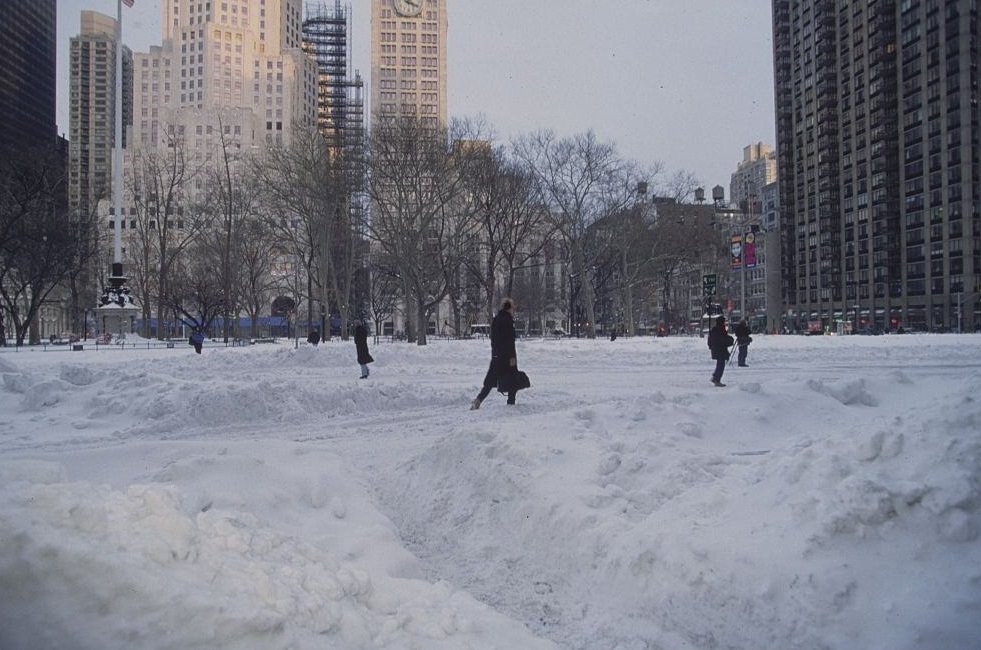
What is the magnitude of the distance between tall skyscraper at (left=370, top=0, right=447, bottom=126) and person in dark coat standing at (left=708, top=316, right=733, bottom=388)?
153282 mm

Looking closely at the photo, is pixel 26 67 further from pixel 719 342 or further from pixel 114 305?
pixel 719 342

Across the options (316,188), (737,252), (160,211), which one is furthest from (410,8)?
(737,252)

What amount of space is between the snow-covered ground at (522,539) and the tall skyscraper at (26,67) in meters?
19.9

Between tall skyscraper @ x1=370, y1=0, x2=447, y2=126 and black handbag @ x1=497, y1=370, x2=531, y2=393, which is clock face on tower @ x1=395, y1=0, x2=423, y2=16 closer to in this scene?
tall skyscraper @ x1=370, y1=0, x2=447, y2=126

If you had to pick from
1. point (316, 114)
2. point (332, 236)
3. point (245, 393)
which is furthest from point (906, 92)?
point (316, 114)

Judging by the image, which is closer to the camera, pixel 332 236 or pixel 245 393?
pixel 245 393

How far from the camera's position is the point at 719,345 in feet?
52.0

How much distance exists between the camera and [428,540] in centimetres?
583

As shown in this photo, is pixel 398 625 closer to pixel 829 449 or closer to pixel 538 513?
pixel 538 513

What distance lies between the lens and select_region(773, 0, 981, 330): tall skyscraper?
59.0 m

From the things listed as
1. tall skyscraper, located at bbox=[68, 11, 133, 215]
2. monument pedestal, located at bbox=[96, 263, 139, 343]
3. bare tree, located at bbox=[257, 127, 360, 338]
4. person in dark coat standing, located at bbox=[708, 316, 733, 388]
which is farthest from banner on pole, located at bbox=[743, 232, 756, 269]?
tall skyscraper, located at bbox=[68, 11, 133, 215]

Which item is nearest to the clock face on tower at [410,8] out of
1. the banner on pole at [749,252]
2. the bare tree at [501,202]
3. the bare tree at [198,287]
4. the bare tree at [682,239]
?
the bare tree at [198,287]

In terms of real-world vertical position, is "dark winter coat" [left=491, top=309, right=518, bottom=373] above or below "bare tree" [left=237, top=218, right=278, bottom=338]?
below

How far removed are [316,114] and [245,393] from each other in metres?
169
